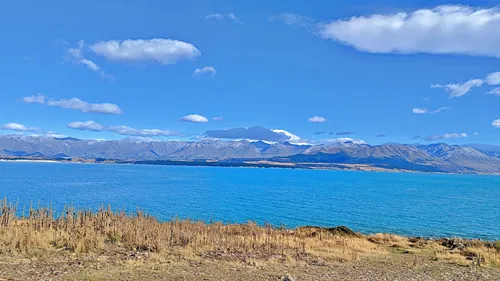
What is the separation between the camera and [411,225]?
213ft

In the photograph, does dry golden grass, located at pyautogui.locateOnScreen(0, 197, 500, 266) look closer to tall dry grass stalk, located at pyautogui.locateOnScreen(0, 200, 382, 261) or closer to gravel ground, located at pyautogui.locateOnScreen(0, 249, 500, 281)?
tall dry grass stalk, located at pyautogui.locateOnScreen(0, 200, 382, 261)

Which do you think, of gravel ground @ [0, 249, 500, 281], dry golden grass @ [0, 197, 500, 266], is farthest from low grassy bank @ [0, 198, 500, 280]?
gravel ground @ [0, 249, 500, 281]

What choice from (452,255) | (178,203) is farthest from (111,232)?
(178,203)

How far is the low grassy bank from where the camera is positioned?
21359mm

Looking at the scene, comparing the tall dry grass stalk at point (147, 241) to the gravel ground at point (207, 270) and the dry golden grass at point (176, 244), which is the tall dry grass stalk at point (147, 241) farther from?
the gravel ground at point (207, 270)

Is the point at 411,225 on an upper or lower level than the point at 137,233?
lower

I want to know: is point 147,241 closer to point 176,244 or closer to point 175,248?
point 175,248

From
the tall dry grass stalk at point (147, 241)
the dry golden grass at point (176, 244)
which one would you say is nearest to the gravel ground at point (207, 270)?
the dry golden grass at point (176, 244)

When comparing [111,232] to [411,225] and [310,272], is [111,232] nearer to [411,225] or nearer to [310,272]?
[310,272]

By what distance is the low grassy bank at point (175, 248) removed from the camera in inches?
841

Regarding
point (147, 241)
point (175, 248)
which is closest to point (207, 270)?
point (175, 248)

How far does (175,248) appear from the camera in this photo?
24500mm

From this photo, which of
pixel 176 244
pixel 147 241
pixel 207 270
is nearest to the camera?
pixel 207 270

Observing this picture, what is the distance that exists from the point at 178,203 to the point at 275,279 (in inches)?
2667
